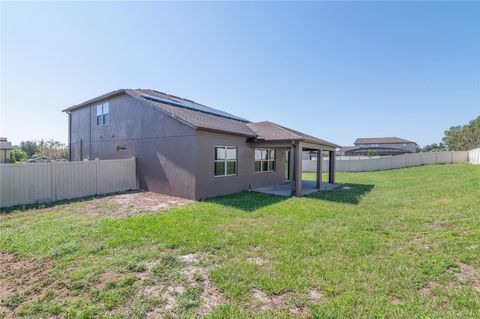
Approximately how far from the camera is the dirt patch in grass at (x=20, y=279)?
301cm

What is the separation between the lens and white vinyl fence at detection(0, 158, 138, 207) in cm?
812

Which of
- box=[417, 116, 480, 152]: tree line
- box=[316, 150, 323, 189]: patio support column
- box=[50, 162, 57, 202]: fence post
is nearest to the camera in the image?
box=[50, 162, 57, 202]: fence post

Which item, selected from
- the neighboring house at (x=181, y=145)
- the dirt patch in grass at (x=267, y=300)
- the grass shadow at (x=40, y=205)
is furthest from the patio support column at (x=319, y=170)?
the grass shadow at (x=40, y=205)

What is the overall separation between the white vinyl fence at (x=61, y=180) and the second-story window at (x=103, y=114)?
3.86 metres

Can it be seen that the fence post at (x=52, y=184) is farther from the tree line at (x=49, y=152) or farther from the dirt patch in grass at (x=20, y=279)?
the tree line at (x=49, y=152)

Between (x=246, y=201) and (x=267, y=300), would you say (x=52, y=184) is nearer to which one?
(x=246, y=201)

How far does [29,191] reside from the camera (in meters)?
8.48

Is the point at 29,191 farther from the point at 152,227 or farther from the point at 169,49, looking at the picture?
the point at 169,49

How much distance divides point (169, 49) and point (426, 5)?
11820 millimetres

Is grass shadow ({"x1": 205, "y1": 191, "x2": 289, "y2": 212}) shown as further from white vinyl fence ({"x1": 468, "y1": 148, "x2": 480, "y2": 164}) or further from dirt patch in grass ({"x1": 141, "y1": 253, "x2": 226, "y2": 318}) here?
white vinyl fence ({"x1": 468, "y1": 148, "x2": 480, "y2": 164})

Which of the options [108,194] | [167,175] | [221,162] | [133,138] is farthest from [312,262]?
[133,138]

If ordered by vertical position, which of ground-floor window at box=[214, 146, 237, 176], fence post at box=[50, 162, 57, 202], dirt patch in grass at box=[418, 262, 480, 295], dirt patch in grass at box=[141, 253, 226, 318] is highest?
ground-floor window at box=[214, 146, 237, 176]

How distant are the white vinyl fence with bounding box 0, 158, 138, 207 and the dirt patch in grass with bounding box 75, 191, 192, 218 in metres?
1.04

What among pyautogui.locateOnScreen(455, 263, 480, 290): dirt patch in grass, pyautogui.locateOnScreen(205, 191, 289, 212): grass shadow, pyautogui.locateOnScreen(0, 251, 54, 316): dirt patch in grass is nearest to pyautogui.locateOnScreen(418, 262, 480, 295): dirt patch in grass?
pyautogui.locateOnScreen(455, 263, 480, 290): dirt patch in grass
